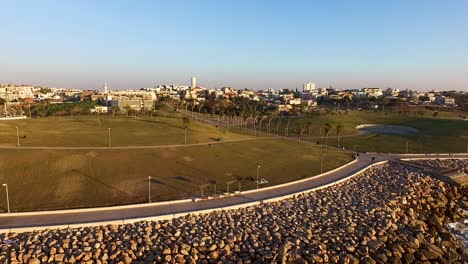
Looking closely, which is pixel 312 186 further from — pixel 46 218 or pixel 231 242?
pixel 46 218

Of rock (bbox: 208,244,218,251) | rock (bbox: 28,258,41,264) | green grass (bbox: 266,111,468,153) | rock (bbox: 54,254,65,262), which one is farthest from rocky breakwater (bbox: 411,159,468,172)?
rock (bbox: 28,258,41,264)

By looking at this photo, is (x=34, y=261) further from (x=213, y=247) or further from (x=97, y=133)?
(x=97, y=133)

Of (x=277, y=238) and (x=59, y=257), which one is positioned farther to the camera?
(x=277, y=238)

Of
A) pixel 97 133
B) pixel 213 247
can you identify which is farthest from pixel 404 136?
pixel 213 247

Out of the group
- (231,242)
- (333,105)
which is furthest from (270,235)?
(333,105)

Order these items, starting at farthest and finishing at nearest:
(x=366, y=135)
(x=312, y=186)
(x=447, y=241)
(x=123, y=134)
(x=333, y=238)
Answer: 1. (x=366, y=135)
2. (x=123, y=134)
3. (x=312, y=186)
4. (x=447, y=241)
5. (x=333, y=238)
